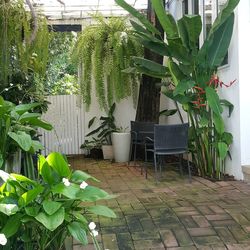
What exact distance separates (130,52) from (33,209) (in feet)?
17.0

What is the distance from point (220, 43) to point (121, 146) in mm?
2886

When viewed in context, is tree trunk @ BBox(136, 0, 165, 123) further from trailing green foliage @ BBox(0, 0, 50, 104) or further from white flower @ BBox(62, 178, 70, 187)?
white flower @ BBox(62, 178, 70, 187)

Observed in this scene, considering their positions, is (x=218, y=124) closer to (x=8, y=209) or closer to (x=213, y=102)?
(x=213, y=102)

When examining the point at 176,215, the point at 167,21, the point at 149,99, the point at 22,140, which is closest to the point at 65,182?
the point at 22,140

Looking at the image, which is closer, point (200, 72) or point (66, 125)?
point (200, 72)

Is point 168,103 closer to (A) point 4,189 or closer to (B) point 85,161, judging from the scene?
(B) point 85,161

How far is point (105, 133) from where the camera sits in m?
7.63

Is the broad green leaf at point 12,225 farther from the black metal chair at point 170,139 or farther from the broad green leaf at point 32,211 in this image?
the black metal chair at point 170,139

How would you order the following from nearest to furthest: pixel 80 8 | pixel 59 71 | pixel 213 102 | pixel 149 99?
pixel 213 102 → pixel 149 99 → pixel 80 8 → pixel 59 71

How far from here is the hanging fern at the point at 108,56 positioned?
275 inches

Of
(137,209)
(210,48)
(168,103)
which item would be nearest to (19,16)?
(210,48)

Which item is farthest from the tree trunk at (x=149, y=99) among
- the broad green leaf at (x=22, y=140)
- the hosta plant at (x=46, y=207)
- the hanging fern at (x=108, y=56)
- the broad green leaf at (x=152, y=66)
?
the hosta plant at (x=46, y=207)

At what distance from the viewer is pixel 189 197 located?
426 centimetres

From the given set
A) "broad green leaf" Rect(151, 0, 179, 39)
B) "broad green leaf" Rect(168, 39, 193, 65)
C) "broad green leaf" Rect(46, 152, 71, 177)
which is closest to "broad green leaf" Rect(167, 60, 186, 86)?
"broad green leaf" Rect(168, 39, 193, 65)
